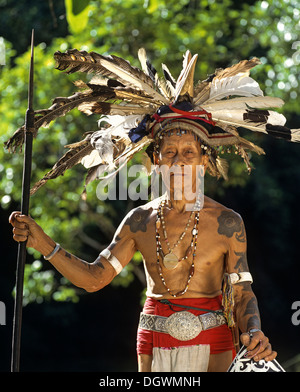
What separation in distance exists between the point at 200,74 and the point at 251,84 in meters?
3.88

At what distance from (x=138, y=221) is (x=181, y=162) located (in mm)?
410

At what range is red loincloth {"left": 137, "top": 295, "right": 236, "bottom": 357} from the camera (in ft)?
11.8

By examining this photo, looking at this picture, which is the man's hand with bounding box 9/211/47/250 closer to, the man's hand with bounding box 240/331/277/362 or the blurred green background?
the man's hand with bounding box 240/331/277/362

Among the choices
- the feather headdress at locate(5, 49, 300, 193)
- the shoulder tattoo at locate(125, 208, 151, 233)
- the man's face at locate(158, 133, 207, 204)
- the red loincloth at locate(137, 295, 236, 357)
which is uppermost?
the feather headdress at locate(5, 49, 300, 193)

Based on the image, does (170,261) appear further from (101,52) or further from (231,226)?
(101,52)

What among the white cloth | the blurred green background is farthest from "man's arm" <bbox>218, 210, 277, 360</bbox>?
the blurred green background

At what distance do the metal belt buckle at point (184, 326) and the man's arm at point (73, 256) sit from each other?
0.40 meters

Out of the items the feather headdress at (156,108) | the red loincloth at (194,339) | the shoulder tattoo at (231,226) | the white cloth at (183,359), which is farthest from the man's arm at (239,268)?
the feather headdress at (156,108)

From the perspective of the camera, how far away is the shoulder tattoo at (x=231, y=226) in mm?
3691

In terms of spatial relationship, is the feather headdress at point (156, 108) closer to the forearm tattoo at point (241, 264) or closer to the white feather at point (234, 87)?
the white feather at point (234, 87)

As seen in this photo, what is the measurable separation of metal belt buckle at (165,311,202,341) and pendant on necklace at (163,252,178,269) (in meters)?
0.23

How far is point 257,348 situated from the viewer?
130 inches

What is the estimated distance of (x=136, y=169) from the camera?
709cm

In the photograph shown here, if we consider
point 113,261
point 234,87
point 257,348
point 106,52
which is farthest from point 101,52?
point 257,348
